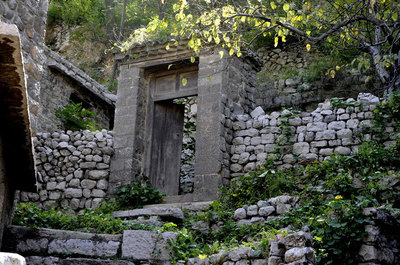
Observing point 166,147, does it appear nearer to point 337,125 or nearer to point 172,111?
point 172,111

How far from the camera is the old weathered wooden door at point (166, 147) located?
12.4 meters

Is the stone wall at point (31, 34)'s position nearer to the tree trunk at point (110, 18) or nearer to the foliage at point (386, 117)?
the foliage at point (386, 117)

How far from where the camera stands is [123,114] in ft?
40.3

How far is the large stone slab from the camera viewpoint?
6.96 meters

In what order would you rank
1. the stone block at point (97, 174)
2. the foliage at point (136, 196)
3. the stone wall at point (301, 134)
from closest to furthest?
the stone wall at point (301, 134)
the foliage at point (136, 196)
the stone block at point (97, 174)

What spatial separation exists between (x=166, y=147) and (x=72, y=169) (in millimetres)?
2053

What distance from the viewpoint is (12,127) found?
5.30 metres

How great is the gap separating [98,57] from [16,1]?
43.2 feet

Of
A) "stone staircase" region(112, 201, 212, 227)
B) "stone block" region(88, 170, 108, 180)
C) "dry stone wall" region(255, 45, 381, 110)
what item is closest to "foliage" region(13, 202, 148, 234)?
"stone staircase" region(112, 201, 212, 227)

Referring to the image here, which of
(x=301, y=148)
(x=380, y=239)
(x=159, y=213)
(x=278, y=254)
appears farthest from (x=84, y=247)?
(x=301, y=148)

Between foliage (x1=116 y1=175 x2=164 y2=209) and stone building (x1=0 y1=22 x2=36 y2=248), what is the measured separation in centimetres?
453

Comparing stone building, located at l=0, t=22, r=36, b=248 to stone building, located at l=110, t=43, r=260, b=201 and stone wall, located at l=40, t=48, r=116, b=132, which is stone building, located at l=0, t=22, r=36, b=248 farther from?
stone wall, located at l=40, t=48, r=116, b=132

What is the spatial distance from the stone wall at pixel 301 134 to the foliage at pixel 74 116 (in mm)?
5348

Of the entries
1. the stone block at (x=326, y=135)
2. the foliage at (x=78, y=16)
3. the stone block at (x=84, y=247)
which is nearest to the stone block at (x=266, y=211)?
the stone block at (x=84, y=247)
